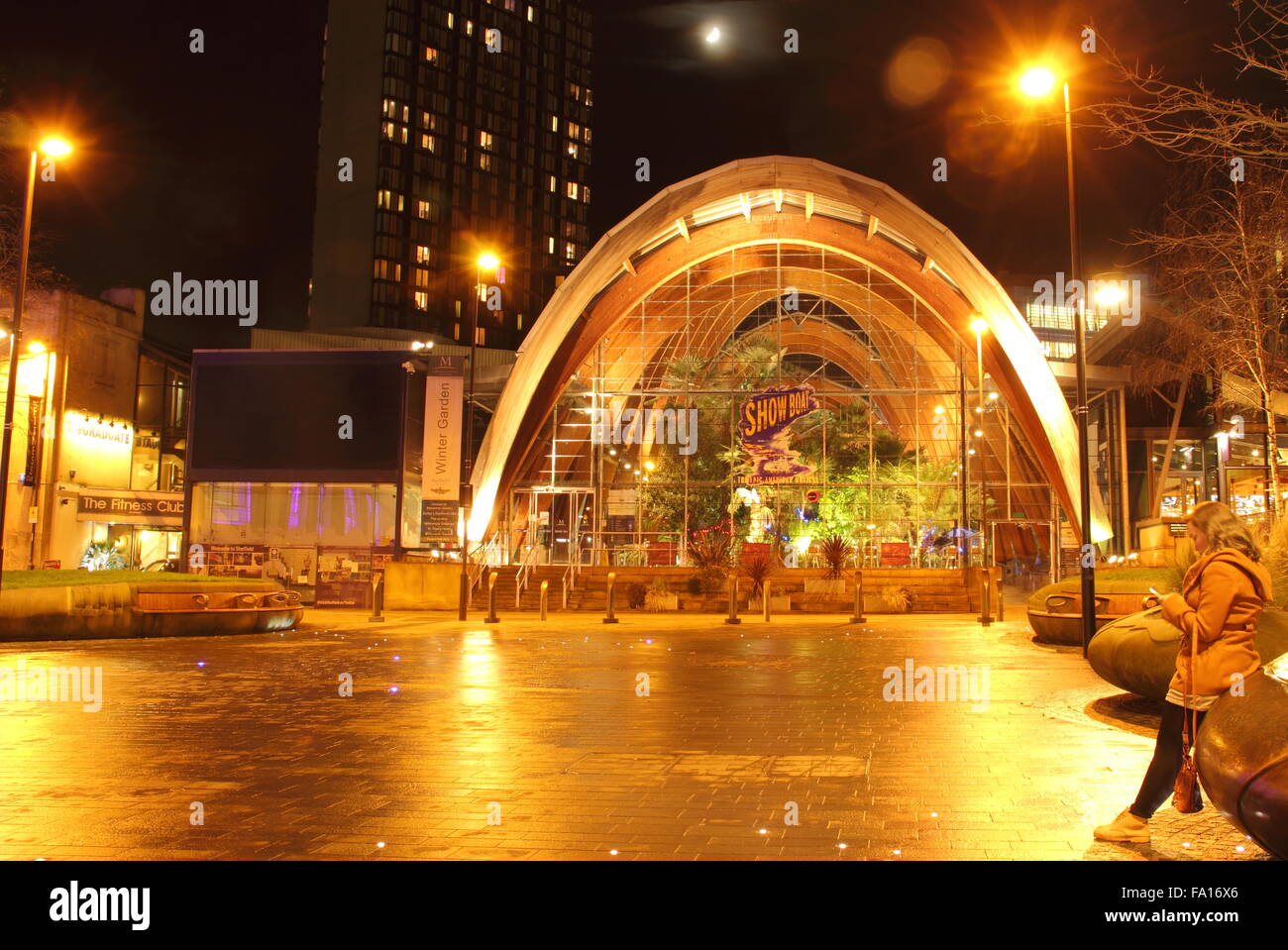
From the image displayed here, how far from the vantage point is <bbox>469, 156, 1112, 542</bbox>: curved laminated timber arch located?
120ft

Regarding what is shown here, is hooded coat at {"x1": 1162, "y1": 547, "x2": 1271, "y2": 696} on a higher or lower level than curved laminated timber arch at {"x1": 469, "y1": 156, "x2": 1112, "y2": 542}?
lower

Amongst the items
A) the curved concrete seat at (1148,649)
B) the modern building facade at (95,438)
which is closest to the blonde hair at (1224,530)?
the curved concrete seat at (1148,649)

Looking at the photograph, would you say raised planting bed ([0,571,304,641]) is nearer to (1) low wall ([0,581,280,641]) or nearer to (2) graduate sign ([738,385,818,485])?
(1) low wall ([0,581,280,641])

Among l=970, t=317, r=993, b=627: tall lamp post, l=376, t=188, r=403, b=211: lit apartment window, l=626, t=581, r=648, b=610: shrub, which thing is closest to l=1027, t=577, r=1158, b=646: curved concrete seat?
l=970, t=317, r=993, b=627: tall lamp post

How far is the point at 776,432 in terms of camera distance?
37.2 meters

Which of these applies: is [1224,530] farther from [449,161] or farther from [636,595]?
[449,161]

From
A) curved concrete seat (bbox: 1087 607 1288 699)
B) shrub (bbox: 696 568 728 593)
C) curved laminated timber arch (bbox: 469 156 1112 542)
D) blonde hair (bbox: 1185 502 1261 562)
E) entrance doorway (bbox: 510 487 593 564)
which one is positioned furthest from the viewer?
entrance doorway (bbox: 510 487 593 564)

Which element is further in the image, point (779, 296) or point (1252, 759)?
point (779, 296)

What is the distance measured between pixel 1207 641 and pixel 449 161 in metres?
114

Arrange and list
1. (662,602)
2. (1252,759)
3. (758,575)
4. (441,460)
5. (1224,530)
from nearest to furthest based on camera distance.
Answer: (1252,759) → (1224,530) → (662,602) → (758,575) → (441,460)

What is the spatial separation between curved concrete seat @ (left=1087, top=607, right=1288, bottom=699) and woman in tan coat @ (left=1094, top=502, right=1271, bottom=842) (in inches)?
124

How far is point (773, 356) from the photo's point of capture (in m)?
38.7

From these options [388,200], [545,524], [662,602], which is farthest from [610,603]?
[388,200]
